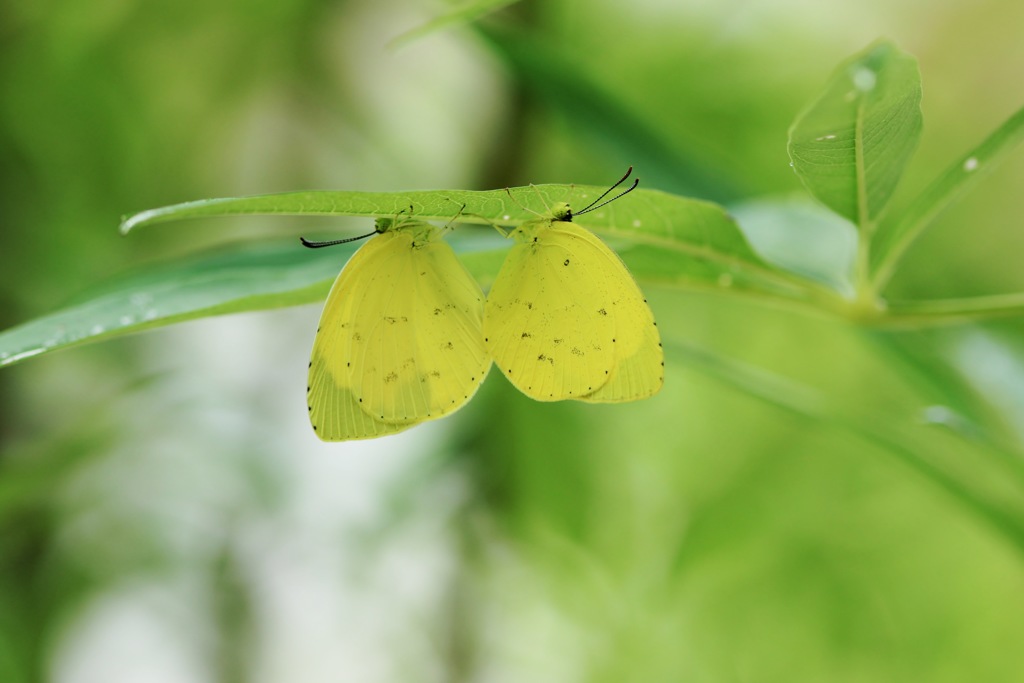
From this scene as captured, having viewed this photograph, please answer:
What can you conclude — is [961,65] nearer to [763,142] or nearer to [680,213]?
[763,142]

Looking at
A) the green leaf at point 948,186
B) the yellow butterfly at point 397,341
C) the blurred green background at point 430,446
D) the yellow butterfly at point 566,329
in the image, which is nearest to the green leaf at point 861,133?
the green leaf at point 948,186

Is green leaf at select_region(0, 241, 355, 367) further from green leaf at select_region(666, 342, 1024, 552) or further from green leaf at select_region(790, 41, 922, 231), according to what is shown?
green leaf at select_region(666, 342, 1024, 552)

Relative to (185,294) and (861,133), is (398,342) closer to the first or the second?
(185,294)

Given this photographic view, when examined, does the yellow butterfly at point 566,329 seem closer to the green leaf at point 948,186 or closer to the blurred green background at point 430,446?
the green leaf at point 948,186

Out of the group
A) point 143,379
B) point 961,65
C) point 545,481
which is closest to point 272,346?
point 143,379

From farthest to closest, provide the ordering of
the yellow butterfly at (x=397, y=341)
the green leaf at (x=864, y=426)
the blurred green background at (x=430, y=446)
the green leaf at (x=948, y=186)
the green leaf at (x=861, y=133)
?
the blurred green background at (x=430, y=446)
the green leaf at (x=864, y=426)
the yellow butterfly at (x=397, y=341)
the green leaf at (x=948, y=186)
the green leaf at (x=861, y=133)

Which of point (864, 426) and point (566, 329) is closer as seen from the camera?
point (566, 329)

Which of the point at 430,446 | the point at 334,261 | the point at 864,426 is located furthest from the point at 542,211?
the point at 430,446

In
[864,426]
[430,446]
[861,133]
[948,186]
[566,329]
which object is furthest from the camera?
[430,446]
